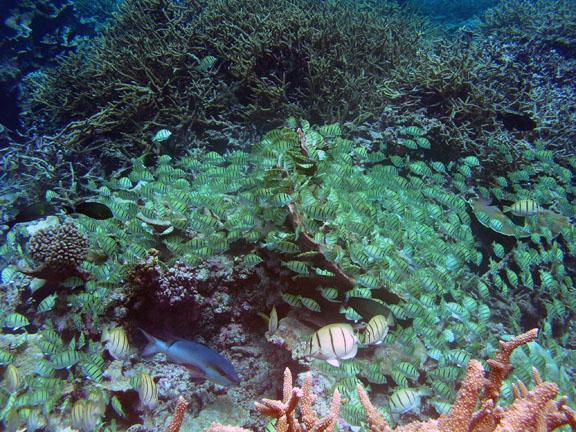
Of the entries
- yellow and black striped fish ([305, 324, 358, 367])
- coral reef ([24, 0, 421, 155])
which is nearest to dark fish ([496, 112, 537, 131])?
coral reef ([24, 0, 421, 155])

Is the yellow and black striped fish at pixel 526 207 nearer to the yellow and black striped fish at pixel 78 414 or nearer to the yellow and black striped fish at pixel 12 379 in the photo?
the yellow and black striped fish at pixel 78 414

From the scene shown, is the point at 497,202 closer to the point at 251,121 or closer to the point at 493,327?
the point at 493,327

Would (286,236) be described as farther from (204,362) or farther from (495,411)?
(495,411)

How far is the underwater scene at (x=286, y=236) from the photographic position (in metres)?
3.65

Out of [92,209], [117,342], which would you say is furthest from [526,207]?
[92,209]

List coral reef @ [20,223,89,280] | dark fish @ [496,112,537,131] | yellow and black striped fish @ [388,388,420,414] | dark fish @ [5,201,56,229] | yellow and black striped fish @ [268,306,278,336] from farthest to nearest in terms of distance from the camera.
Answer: dark fish @ [496,112,537,131], coral reef @ [20,223,89,280], dark fish @ [5,201,56,229], yellow and black striped fish @ [268,306,278,336], yellow and black striped fish @ [388,388,420,414]

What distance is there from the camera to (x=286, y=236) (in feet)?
12.8

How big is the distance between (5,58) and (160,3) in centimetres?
569

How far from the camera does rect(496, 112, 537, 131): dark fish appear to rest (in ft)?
24.5

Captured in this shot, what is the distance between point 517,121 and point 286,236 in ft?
20.0

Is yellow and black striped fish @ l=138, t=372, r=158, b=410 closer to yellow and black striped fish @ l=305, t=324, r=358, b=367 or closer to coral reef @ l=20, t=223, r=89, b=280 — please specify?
yellow and black striped fish @ l=305, t=324, r=358, b=367

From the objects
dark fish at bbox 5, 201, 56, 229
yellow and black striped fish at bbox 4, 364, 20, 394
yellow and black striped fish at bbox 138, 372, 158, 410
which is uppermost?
dark fish at bbox 5, 201, 56, 229

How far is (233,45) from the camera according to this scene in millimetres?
7504

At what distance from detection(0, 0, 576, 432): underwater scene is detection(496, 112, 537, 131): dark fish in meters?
0.07
